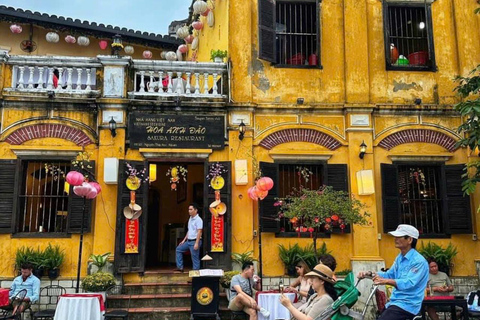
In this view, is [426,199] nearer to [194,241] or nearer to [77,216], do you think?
[194,241]

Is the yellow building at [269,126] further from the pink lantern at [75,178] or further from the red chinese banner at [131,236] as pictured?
the pink lantern at [75,178]

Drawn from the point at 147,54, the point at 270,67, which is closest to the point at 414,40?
the point at 270,67

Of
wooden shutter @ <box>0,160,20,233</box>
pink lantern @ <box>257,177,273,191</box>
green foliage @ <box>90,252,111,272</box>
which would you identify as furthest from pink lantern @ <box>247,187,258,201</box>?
wooden shutter @ <box>0,160,20,233</box>

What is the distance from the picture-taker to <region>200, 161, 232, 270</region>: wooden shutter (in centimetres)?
1088

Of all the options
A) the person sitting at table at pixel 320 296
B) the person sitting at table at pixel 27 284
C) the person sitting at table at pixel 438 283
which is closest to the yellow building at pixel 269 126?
the person sitting at table at pixel 27 284

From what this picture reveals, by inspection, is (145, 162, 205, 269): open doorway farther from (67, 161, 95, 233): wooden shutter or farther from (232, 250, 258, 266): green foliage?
(67, 161, 95, 233): wooden shutter

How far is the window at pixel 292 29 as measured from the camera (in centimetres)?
1205

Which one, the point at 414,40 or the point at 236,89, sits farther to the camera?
the point at 414,40

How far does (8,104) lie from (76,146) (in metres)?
1.76

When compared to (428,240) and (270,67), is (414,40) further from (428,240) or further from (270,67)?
(428,240)

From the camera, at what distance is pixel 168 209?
15750mm

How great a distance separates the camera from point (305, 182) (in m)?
11.7

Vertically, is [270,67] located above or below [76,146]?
above

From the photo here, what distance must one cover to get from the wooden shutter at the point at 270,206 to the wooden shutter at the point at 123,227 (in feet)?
8.44
